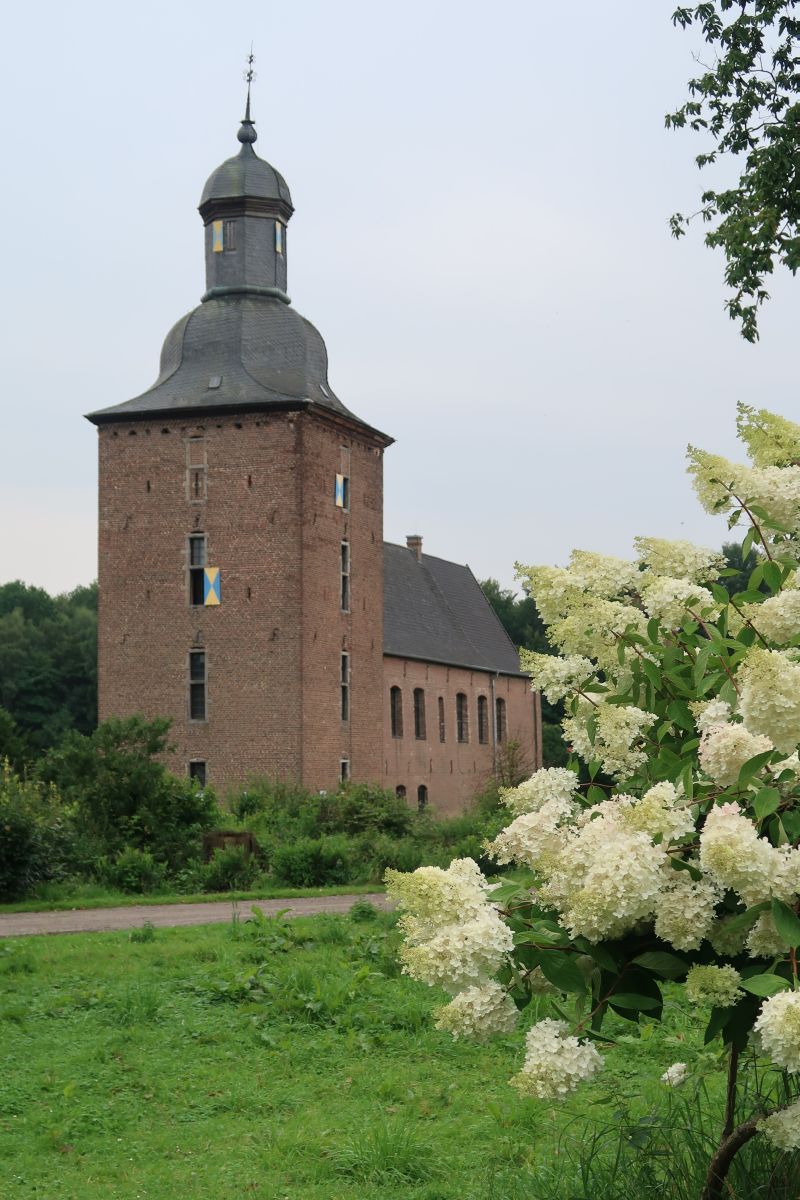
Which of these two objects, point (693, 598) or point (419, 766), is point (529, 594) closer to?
point (693, 598)

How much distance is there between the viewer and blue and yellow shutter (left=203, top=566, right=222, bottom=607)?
131 feet

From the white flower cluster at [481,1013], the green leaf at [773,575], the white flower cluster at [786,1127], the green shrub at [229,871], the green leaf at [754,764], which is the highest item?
the green leaf at [773,575]

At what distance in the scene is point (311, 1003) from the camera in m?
9.05

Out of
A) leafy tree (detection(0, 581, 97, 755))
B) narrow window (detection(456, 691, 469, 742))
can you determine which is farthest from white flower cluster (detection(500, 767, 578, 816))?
leafy tree (detection(0, 581, 97, 755))

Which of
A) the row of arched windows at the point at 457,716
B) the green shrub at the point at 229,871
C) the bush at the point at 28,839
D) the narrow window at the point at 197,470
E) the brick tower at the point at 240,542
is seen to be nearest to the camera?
the bush at the point at 28,839

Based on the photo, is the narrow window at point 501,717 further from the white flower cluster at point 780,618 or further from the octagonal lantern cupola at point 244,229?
the white flower cluster at point 780,618

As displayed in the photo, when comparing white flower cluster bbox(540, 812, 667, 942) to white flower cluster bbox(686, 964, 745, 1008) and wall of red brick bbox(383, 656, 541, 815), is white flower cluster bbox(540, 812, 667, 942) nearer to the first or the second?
white flower cluster bbox(686, 964, 745, 1008)

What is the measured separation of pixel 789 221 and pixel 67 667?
53.7 metres

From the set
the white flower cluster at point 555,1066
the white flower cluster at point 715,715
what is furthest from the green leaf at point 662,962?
the white flower cluster at point 715,715

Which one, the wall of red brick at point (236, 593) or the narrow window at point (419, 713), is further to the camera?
the narrow window at point (419, 713)

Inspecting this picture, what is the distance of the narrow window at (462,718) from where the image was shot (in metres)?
53.5

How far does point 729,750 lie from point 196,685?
3717 cm

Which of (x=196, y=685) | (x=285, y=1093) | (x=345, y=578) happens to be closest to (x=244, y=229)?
(x=345, y=578)

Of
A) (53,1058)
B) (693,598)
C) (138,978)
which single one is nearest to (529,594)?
(693,598)
